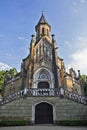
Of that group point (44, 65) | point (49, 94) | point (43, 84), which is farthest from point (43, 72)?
point (49, 94)

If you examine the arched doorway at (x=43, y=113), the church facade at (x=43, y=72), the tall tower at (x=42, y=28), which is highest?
the tall tower at (x=42, y=28)

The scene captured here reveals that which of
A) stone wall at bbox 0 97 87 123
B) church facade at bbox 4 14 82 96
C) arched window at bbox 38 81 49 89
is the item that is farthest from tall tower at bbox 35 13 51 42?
stone wall at bbox 0 97 87 123

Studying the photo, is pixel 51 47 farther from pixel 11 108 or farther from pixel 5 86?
pixel 11 108

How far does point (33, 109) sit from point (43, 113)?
1338 mm

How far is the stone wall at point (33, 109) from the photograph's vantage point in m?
16.4

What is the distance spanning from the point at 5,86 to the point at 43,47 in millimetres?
9703

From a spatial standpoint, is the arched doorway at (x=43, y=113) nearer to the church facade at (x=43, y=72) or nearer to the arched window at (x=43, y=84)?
the church facade at (x=43, y=72)

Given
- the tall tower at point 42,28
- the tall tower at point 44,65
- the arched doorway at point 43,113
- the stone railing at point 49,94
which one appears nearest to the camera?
the arched doorway at point 43,113

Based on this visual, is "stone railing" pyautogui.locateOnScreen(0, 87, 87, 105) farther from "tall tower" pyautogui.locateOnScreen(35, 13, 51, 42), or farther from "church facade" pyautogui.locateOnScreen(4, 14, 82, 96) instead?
"tall tower" pyautogui.locateOnScreen(35, 13, 51, 42)

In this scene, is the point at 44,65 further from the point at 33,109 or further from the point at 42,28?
the point at 42,28

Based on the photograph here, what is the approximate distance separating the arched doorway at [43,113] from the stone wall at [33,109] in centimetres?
53

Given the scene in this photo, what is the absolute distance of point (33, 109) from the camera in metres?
17.0

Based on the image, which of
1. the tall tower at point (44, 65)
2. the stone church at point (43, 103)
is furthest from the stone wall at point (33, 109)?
the tall tower at point (44, 65)

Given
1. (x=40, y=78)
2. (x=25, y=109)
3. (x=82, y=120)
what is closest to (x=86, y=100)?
(x=82, y=120)
